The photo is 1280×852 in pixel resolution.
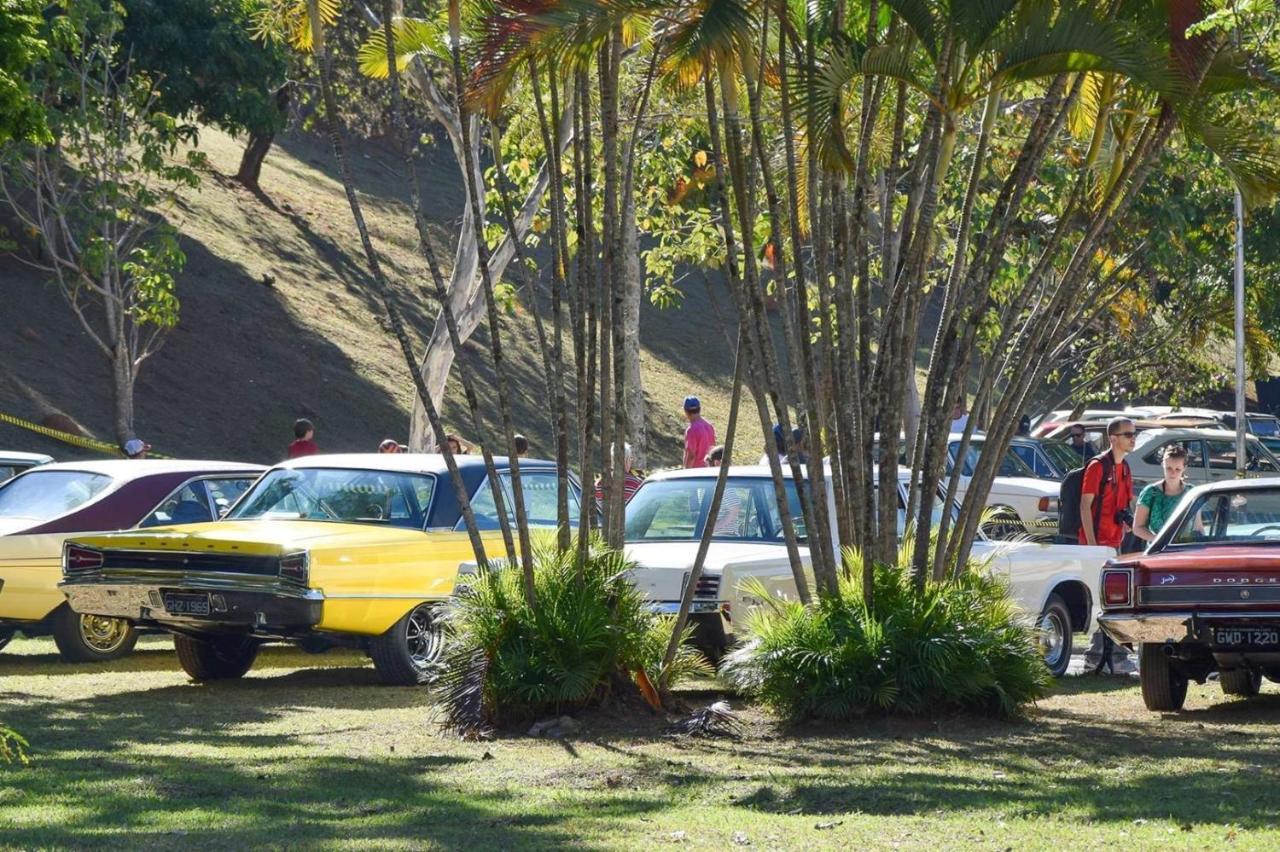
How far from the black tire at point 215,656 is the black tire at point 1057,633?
567 cm

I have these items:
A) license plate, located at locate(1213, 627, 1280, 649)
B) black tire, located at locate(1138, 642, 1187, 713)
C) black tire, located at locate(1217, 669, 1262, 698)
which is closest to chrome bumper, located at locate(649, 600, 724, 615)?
black tire, located at locate(1138, 642, 1187, 713)

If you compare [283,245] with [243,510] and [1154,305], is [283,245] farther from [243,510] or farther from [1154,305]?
[243,510]

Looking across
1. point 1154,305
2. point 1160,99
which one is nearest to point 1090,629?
point 1160,99

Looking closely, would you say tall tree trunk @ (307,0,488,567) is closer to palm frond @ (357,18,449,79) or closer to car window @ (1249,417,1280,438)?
palm frond @ (357,18,449,79)

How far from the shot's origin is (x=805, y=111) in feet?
31.5

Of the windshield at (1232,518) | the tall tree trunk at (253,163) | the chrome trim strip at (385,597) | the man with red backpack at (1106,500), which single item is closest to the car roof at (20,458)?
the chrome trim strip at (385,597)

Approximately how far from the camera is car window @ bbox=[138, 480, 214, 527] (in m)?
13.6

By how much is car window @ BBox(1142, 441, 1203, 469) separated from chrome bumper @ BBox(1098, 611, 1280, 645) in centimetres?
1544

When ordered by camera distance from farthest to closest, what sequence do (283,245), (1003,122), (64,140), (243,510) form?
(283,245)
(64,140)
(1003,122)
(243,510)

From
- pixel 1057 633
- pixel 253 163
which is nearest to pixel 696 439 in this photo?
pixel 1057 633

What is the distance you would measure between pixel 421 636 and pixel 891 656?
3.95 metres

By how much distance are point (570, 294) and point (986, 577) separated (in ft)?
10.0

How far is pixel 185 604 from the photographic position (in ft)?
36.7

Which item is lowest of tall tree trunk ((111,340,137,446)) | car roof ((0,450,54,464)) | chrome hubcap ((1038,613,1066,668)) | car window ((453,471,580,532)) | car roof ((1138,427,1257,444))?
chrome hubcap ((1038,613,1066,668))
